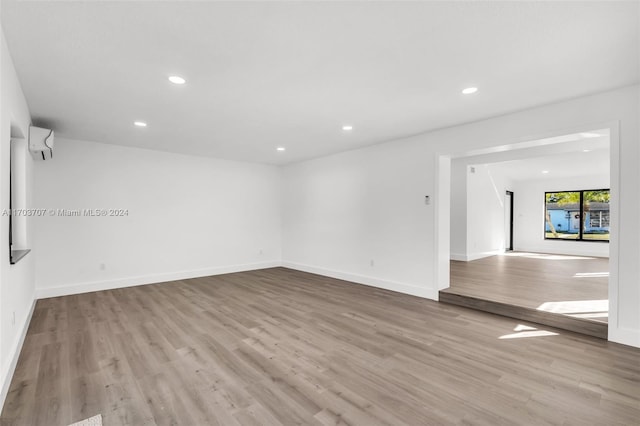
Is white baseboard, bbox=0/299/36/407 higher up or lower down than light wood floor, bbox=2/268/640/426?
higher up

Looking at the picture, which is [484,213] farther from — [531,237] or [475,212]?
[531,237]

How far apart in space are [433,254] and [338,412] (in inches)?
120

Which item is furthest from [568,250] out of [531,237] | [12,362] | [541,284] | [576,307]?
[12,362]

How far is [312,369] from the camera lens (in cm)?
246

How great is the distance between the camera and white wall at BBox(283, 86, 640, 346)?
2.93m

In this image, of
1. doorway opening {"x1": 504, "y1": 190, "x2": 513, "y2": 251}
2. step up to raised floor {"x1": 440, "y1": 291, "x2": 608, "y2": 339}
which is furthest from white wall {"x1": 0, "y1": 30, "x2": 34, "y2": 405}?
doorway opening {"x1": 504, "y1": 190, "x2": 513, "y2": 251}

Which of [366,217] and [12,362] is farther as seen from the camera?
[366,217]

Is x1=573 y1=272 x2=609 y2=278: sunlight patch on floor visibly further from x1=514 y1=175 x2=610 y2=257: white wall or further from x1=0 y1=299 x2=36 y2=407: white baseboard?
x1=0 y1=299 x2=36 y2=407: white baseboard

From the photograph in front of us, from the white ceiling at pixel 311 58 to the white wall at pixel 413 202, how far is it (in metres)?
0.31

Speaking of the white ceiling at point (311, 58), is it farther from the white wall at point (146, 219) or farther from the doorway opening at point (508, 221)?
the doorway opening at point (508, 221)

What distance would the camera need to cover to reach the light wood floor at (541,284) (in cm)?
371

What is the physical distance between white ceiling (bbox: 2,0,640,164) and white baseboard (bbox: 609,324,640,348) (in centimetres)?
237

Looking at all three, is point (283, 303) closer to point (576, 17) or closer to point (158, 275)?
point (158, 275)

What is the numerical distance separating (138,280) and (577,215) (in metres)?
12.1
